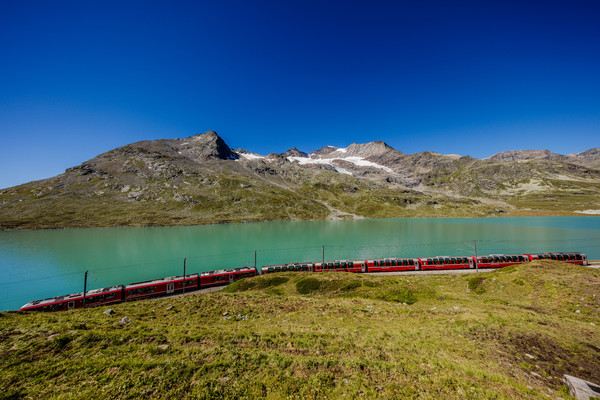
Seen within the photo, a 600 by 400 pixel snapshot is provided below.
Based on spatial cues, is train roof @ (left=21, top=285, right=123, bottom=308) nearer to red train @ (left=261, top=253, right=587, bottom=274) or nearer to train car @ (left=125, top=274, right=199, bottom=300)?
train car @ (left=125, top=274, right=199, bottom=300)

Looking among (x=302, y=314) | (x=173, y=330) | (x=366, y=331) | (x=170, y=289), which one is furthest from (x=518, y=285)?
(x=170, y=289)

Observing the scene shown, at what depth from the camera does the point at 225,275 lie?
5000cm

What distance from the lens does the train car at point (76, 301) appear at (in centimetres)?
3350

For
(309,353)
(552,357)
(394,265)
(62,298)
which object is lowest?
(394,265)

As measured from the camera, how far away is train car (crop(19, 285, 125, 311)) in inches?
1319

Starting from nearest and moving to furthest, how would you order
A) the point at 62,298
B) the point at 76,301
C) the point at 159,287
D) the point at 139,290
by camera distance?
the point at 76,301, the point at 62,298, the point at 139,290, the point at 159,287

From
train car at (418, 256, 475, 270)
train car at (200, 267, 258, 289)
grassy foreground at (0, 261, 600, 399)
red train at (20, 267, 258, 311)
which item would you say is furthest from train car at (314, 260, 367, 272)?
grassy foreground at (0, 261, 600, 399)

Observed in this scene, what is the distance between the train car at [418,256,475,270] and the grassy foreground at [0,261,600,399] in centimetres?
3268

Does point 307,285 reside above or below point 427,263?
above

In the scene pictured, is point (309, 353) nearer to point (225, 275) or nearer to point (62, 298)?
point (225, 275)

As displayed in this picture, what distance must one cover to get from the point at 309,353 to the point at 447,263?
5912 centimetres

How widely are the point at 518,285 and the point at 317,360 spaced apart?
120 ft

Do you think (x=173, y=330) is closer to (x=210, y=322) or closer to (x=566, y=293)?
(x=210, y=322)

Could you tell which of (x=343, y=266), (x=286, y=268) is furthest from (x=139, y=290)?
(x=343, y=266)
